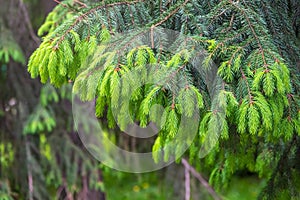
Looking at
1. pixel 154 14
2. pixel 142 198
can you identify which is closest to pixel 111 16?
pixel 154 14

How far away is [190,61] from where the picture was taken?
1.92 m

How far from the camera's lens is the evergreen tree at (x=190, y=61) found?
1.82 m

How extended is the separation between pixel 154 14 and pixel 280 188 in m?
1.20

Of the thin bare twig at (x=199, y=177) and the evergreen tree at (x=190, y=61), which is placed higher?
the evergreen tree at (x=190, y=61)

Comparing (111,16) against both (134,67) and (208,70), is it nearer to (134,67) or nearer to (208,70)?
(134,67)

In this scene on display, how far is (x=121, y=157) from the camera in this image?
19.2 feet

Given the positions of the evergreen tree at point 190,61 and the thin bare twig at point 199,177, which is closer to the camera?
the evergreen tree at point 190,61

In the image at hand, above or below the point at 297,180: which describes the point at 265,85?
above

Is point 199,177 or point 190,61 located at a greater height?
point 190,61

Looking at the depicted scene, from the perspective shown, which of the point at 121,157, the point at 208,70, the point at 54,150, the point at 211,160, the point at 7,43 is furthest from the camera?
the point at 121,157

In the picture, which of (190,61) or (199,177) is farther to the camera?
(199,177)

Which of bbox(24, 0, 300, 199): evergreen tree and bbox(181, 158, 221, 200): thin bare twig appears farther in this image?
bbox(181, 158, 221, 200): thin bare twig

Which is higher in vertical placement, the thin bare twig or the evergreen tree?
the evergreen tree

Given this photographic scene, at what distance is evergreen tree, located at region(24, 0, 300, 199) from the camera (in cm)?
182
